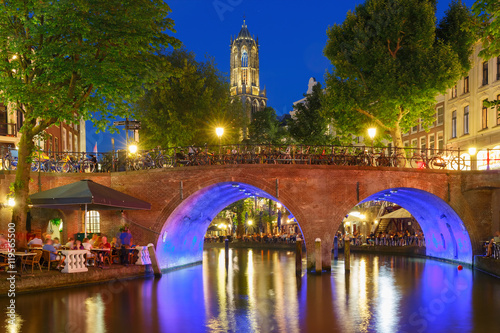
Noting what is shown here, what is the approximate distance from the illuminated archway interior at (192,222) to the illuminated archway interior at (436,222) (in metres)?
7.63

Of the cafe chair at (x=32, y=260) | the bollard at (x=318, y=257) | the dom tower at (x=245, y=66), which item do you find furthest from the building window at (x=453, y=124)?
the dom tower at (x=245, y=66)

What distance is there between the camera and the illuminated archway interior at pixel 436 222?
1177 inches

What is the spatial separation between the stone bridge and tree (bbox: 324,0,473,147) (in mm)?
6491

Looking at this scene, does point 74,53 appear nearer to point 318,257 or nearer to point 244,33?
point 318,257

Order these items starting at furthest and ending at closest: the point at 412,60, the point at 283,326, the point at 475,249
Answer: the point at 412,60, the point at 475,249, the point at 283,326

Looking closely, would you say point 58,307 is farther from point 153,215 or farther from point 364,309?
point 153,215

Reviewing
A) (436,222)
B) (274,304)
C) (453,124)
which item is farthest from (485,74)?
(274,304)

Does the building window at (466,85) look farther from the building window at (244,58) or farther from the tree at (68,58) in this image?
the building window at (244,58)

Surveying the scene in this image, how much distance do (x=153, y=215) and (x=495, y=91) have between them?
2645 cm

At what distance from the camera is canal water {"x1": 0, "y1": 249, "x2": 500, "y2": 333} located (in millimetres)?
14006

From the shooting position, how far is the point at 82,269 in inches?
846

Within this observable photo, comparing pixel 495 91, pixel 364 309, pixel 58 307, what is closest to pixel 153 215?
pixel 58 307

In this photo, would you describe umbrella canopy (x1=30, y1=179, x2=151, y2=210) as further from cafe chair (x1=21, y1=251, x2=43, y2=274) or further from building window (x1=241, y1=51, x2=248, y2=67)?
building window (x1=241, y1=51, x2=248, y2=67)

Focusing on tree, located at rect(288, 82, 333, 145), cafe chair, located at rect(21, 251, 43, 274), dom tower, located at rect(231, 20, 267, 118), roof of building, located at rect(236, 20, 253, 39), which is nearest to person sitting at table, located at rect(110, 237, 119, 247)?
cafe chair, located at rect(21, 251, 43, 274)
